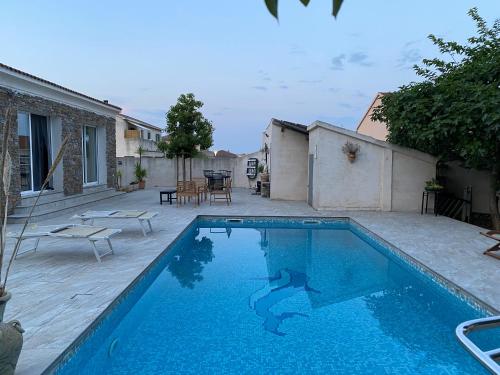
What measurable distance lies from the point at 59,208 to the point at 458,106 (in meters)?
12.0

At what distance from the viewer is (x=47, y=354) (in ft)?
11.7

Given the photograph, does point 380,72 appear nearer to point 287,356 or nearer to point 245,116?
point 245,116

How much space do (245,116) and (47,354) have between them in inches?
823

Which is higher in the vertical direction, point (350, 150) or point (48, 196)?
point (350, 150)

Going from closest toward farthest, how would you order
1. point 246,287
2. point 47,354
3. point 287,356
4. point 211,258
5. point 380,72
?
point 47,354
point 287,356
point 246,287
point 211,258
point 380,72

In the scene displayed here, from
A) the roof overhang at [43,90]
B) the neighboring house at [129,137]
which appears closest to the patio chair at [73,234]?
the roof overhang at [43,90]

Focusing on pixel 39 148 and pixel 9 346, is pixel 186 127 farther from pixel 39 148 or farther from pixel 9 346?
pixel 9 346

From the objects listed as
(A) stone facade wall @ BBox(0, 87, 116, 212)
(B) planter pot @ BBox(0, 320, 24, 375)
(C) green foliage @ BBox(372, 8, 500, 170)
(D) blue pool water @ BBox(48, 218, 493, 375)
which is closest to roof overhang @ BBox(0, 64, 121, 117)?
(A) stone facade wall @ BBox(0, 87, 116, 212)

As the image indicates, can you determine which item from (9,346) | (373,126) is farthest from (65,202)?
(373,126)

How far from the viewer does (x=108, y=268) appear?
6309 mm

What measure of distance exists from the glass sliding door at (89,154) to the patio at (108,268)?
458cm

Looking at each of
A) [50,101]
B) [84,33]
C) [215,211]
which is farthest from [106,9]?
[215,211]

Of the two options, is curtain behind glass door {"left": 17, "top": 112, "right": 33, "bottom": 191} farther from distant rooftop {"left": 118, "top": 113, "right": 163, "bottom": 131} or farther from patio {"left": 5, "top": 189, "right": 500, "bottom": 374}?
distant rooftop {"left": 118, "top": 113, "right": 163, "bottom": 131}

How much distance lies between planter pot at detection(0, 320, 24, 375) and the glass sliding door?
12844 millimetres
